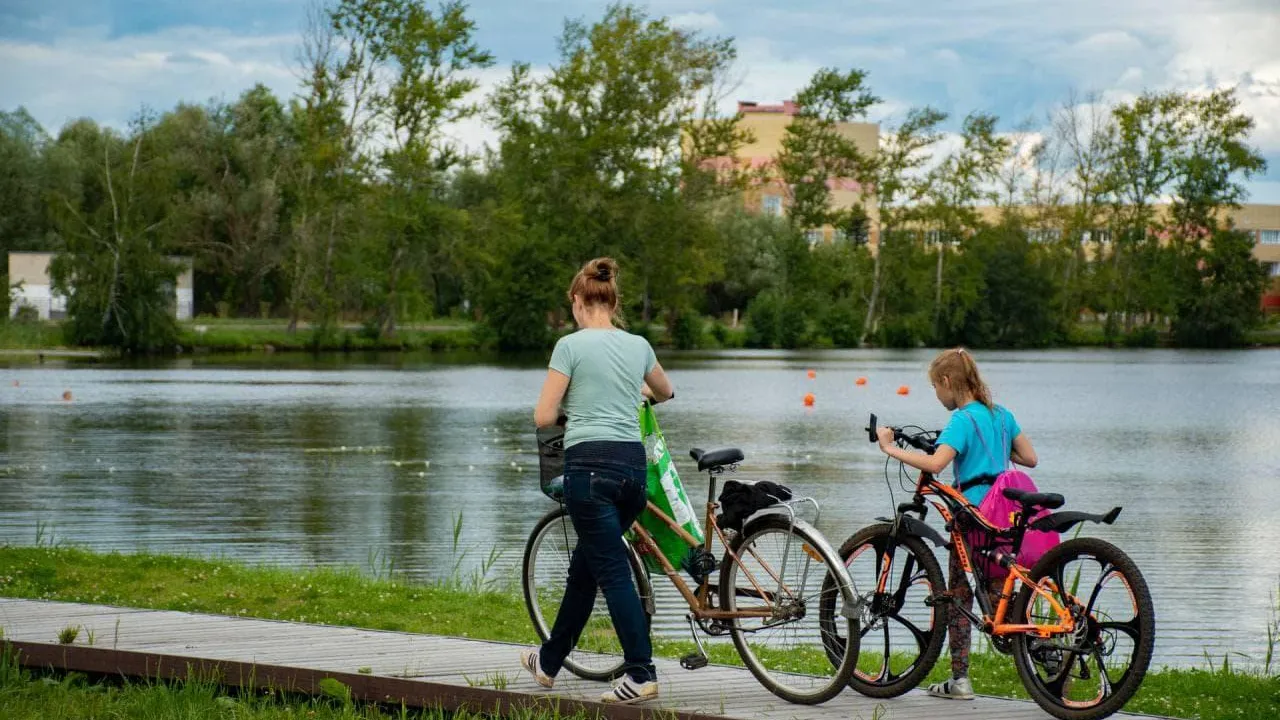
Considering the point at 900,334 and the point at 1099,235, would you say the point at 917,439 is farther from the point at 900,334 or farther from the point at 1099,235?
the point at 1099,235

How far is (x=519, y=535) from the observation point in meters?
13.8

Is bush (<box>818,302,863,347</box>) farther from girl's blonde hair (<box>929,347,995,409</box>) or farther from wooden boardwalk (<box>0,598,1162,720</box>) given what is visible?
girl's blonde hair (<box>929,347,995,409</box>)

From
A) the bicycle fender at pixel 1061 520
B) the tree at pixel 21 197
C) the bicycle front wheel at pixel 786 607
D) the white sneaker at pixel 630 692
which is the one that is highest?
the tree at pixel 21 197

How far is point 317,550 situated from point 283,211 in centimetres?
5788

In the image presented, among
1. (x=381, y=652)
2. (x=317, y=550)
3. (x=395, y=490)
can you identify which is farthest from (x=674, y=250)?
(x=381, y=652)

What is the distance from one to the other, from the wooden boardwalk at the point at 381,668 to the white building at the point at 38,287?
58.3 metres

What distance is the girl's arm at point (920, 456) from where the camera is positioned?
6.20 meters

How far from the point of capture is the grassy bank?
6.86 meters

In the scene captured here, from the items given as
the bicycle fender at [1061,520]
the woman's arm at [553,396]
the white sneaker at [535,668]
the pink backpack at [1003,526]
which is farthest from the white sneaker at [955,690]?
the woman's arm at [553,396]

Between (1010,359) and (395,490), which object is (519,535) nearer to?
(395,490)

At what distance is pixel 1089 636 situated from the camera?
5730 millimetres

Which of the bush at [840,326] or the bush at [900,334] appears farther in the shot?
the bush at [900,334]

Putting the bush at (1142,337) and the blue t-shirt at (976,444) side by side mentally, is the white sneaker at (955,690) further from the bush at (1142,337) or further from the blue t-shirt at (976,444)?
the bush at (1142,337)

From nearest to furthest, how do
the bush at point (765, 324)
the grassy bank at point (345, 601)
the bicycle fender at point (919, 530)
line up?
the bicycle fender at point (919, 530) < the grassy bank at point (345, 601) < the bush at point (765, 324)
